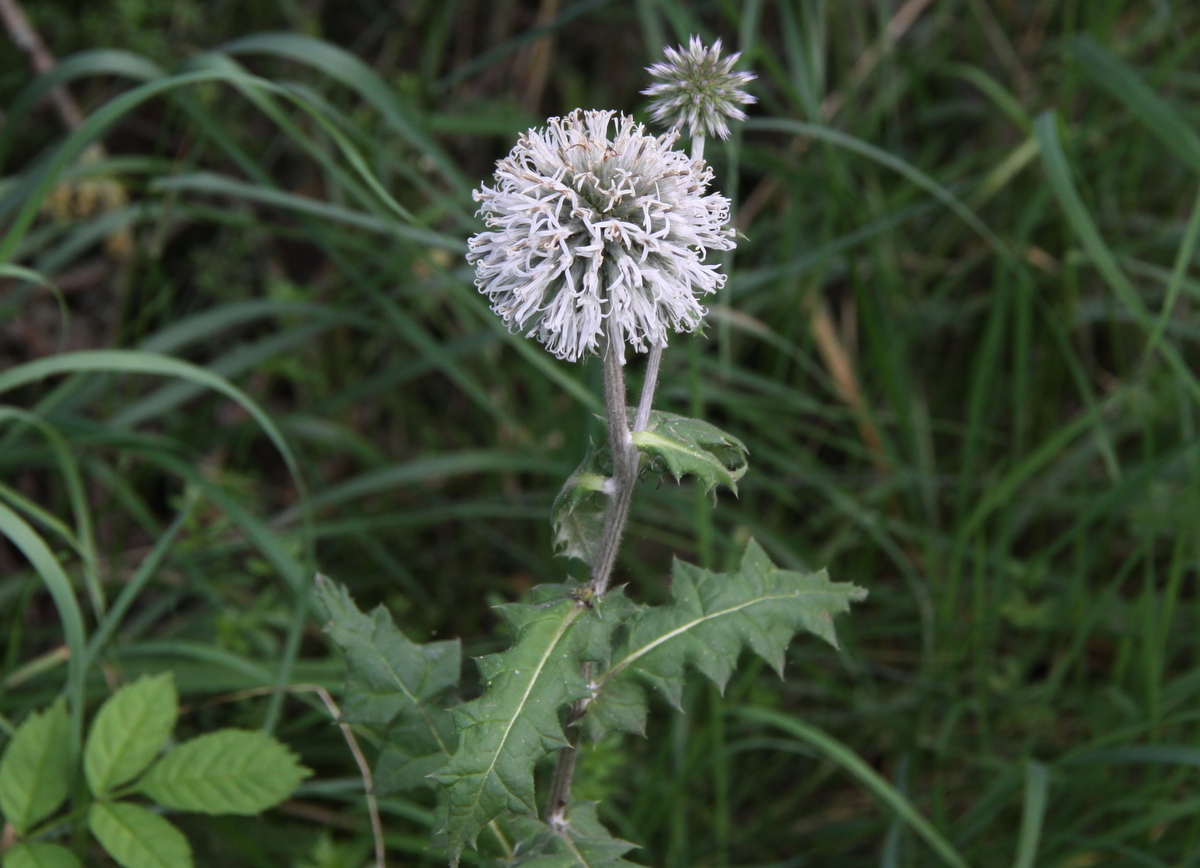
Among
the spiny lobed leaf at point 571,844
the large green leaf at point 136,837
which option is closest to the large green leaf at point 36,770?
the large green leaf at point 136,837

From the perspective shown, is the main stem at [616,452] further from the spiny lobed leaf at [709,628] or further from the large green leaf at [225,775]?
the large green leaf at [225,775]

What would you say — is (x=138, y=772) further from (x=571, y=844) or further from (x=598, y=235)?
(x=598, y=235)

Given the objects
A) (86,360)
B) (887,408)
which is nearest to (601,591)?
(86,360)

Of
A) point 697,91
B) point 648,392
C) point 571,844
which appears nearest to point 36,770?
point 571,844

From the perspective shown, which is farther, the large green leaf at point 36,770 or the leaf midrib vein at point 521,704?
the large green leaf at point 36,770

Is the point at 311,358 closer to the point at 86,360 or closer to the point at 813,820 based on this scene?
the point at 86,360

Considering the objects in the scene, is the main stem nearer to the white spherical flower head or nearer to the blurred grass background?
the white spherical flower head

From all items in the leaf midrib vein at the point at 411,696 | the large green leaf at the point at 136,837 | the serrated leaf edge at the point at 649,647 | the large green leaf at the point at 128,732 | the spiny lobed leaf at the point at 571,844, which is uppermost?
the serrated leaf edge at the point at 649,647
